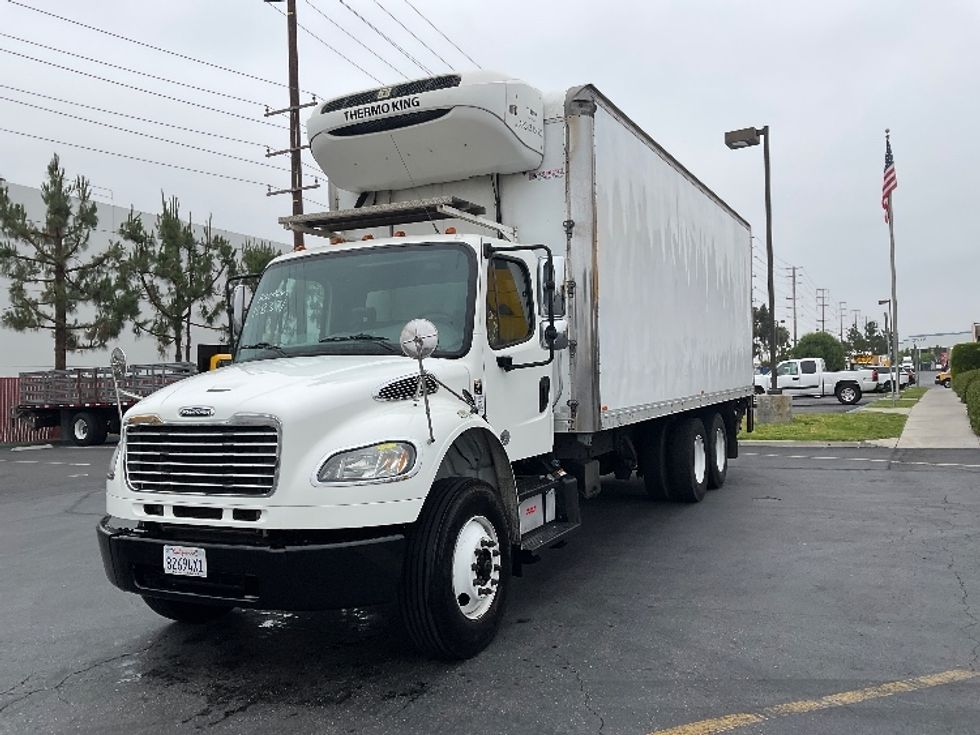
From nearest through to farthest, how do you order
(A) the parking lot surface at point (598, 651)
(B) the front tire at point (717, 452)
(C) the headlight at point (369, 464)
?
(A) the parking lot surface at point (598, 651), (C) the headlight at point (369, 464), (B) the front tire at point (717, 452)

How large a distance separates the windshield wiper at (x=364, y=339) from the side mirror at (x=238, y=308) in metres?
0.90

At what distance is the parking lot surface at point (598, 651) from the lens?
3.94m

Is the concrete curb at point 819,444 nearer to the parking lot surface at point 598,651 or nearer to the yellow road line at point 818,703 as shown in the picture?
the parking lot surface at point 598,651

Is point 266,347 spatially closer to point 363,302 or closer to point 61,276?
point 363,302

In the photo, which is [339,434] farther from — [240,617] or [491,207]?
[491,207]

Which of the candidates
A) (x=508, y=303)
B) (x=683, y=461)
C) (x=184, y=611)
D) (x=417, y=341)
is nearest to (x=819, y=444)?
(x=683, y=461)

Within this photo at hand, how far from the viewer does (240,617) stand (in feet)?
18.6

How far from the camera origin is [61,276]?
26.1 meters

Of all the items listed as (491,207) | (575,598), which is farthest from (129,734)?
(491,207)

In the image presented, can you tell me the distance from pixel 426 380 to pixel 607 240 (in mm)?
2741

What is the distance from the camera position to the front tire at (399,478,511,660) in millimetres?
4324

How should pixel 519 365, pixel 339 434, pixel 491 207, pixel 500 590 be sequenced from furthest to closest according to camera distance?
1. pixel 491 207
2. pixel 519 365
3. pixel 500 590
4. pixel 339 434

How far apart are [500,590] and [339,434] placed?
56.0 inches

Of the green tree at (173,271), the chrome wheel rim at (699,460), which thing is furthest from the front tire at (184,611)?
the green tree at (173,271)
